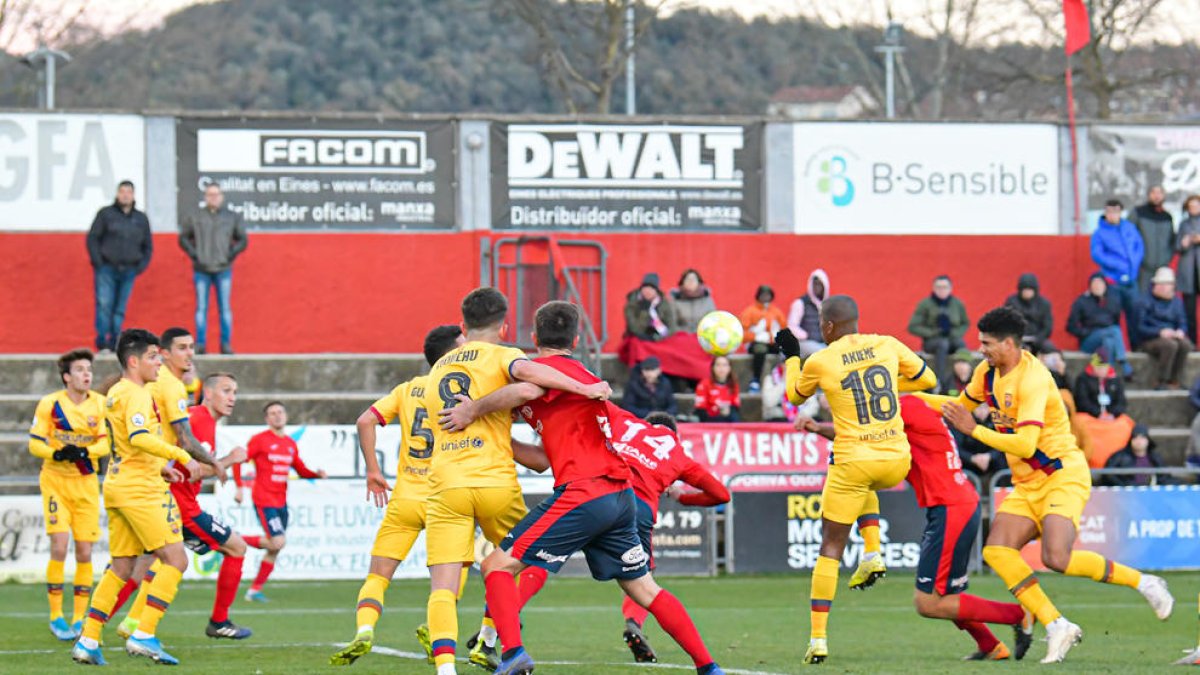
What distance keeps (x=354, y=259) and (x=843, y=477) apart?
14.6m

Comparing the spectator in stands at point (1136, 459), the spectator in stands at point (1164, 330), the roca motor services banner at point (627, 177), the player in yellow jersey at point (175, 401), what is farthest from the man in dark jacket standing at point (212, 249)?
the spectator in stands at point (1164, 330)

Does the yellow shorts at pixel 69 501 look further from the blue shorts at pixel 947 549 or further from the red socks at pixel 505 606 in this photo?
the blue shorts at pixel 947 549

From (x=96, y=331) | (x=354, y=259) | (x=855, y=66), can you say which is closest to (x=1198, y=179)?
(x=354, y=259)

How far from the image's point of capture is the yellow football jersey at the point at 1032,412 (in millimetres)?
11180

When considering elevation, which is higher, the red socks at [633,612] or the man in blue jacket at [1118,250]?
the man in blue jacket at [1118,250]

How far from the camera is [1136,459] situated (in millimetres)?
20984

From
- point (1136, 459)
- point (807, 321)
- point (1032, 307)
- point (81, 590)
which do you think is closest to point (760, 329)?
point (807, 321)

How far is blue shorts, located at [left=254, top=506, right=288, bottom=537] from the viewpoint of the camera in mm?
17203

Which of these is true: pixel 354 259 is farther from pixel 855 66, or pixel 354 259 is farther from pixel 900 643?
pixel 855 66

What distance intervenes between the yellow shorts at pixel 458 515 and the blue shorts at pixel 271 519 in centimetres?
798

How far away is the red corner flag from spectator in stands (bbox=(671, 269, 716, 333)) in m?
7.43

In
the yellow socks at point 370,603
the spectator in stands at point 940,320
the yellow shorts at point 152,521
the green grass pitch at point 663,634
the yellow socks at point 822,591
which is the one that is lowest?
the green grass pitch at point 663,634

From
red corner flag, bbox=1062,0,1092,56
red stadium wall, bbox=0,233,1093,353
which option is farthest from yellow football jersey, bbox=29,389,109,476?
red corner flag, bbox=1062,0,1092,56

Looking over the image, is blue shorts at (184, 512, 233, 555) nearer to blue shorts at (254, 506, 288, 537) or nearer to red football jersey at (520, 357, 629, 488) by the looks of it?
red football jersey at (520, 357, 629, 488)
